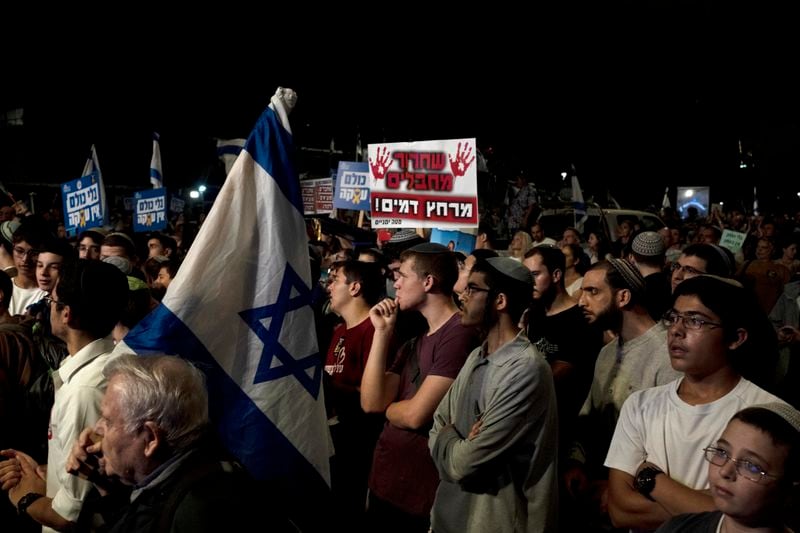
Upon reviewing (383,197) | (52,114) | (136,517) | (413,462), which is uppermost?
(52,114)

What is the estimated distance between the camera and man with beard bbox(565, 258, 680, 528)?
3.70m

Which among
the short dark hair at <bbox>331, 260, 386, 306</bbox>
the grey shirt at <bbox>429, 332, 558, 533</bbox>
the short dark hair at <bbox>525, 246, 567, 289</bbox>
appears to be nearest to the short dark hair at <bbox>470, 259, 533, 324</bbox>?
the grey shirt at <bbox>429, 332, 558, 533</bbox>

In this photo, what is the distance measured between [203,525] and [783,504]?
68.9 inches

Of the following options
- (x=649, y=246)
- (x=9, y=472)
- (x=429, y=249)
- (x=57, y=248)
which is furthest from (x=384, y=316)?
(x=57, y=248)

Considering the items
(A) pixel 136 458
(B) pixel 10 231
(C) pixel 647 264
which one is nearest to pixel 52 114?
(B) pixel 10 231

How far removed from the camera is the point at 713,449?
227cm

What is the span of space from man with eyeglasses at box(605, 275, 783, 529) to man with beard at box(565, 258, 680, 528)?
0.62 m

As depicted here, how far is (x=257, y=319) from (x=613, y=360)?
2.12m

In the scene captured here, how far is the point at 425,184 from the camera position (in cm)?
753

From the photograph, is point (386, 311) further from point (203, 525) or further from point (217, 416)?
→ point (203, 525)

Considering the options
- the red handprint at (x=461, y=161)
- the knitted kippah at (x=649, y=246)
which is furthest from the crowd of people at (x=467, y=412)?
the red handprint at (x=461, y=161)

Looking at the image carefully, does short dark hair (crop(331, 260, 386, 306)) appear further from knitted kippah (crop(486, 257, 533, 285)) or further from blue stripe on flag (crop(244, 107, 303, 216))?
blue stripe on flag (crop(244, 107, 303, 216))

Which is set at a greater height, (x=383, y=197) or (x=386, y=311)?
(x=383, y=197)

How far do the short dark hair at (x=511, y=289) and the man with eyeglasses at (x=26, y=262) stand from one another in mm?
4699
